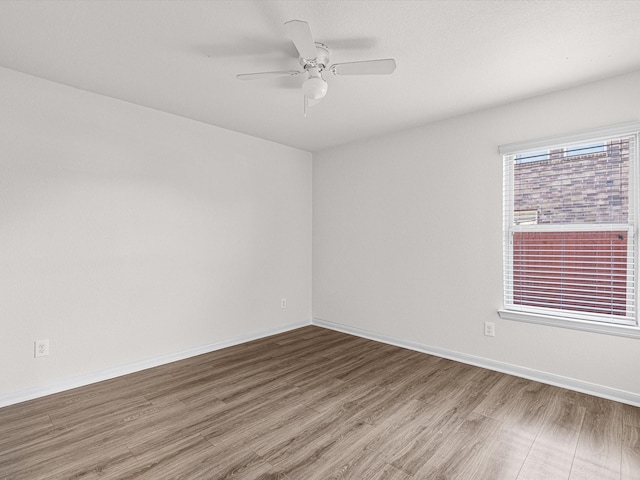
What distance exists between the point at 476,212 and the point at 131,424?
3.38 meters

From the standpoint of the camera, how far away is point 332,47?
7.13ft

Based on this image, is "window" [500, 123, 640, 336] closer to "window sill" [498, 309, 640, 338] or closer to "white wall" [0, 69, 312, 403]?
"window sill" [498, 309, 640, 338]

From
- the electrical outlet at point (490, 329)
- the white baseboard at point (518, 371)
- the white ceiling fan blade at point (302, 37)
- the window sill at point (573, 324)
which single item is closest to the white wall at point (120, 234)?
the white baseboard at point (518, 371)

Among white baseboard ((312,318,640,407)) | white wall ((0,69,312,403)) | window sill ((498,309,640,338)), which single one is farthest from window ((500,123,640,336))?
white wall ((0,69,312,403))

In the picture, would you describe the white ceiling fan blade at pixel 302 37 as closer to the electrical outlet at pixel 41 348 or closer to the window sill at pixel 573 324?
the window sill at pixel 573 324

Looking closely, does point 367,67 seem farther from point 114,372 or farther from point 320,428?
point 114,372

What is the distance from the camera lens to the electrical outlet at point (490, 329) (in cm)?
314

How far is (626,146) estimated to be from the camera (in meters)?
2.53

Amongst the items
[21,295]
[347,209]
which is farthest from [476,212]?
[21,295]

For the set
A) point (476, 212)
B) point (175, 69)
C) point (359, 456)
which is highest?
point (175, 69)

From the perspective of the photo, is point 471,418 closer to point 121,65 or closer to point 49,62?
point 121,65

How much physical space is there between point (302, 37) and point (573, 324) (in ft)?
9.74

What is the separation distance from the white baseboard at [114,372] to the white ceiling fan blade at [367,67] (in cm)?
308

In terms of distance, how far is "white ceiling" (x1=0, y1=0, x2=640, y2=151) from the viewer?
→ 1814 mm
